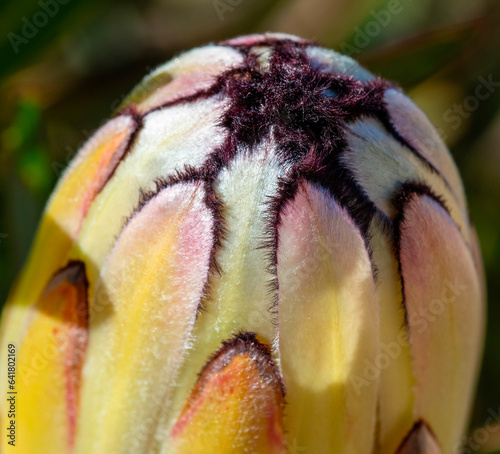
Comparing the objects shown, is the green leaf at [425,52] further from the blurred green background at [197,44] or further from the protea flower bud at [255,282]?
the protea flower bud at [255,282]

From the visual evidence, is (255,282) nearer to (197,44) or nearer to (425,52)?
(425,52)

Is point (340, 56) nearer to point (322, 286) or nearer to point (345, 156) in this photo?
point (345, 156)

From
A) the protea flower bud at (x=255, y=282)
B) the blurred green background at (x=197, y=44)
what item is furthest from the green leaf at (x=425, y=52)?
the protea flower bud at (x=255, y=282)

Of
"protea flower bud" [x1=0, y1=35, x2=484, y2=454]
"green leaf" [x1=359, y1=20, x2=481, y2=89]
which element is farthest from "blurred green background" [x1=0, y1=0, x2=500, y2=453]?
"protea flower bud" [x1=0, y1=35, x2=484, y2=454]

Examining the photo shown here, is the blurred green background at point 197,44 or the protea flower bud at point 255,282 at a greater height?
the blurred green background at point 197,44

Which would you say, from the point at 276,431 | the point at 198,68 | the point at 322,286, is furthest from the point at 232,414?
the point at 198,68

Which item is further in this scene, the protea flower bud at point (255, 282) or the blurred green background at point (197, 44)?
the blurred green background at point (197, 44)
